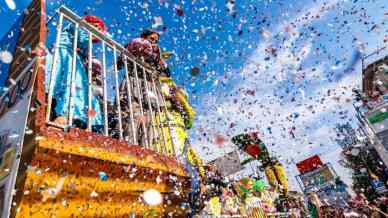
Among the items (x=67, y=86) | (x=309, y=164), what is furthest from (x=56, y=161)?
(x=309, y=164)

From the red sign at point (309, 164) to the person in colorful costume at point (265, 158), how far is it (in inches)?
1563

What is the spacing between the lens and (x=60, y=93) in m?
2.87

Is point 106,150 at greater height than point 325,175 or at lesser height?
lesser

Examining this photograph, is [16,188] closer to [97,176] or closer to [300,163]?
[97,176]

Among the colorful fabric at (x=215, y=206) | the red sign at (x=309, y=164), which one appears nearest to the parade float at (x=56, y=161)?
the colorful fabric at (x=215, y=206)

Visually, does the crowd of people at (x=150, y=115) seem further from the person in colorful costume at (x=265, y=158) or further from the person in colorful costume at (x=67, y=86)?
the person in colorful costume at (x=265, y=158)

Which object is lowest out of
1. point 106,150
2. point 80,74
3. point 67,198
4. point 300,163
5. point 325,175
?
point 67,198

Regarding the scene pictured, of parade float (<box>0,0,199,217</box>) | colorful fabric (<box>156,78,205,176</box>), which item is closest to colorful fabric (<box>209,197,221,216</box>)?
colorful fabric (<box>156,78,205,176</box>)

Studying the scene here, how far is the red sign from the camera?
55.6 metres

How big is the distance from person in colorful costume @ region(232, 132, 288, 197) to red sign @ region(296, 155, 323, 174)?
39.7 m

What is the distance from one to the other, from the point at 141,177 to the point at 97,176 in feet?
1.69

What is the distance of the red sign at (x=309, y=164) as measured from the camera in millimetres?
55600

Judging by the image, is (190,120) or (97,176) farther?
(190,120)

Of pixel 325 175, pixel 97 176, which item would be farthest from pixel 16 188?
pixel 325 175
